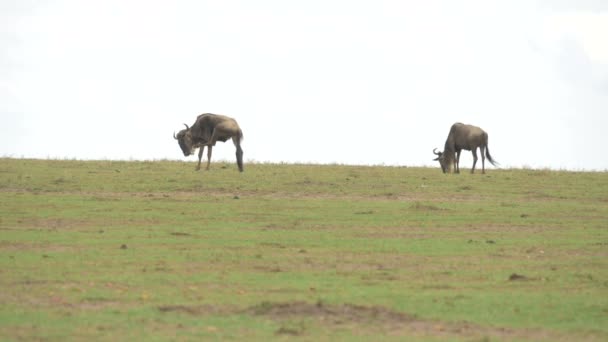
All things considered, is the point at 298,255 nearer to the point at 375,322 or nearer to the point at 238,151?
the point at 375,322

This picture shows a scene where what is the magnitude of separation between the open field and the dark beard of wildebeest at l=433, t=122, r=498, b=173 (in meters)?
4.06

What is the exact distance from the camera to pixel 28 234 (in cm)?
2033

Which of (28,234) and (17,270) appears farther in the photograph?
(28,234)

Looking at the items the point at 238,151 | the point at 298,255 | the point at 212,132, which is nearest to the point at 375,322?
the point at 298,255

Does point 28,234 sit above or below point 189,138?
below

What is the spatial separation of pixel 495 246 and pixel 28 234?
7.54 m

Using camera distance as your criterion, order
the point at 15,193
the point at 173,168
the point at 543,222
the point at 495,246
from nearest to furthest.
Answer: the point at 495,246 < the point at 543,222 < the point at 15,193 < the point at 173,168

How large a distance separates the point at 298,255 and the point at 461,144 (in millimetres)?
18890

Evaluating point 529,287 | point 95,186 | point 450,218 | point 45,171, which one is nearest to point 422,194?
point 450,218

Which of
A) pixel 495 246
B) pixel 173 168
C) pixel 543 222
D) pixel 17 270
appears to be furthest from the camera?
pixel 173 168

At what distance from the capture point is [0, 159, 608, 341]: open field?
13.2 metres

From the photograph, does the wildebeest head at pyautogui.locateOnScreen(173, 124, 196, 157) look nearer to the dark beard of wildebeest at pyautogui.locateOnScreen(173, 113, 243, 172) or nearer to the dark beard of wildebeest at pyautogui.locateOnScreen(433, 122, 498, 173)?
the dark beard of wildebeest at pyautogui.locateOnScreen(173, 113, 243, 172)

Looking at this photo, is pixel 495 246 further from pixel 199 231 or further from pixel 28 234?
pixel 28 234

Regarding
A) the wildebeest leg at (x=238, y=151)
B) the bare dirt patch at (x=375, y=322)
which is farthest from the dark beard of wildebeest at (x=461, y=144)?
the bare dirt patch at (x=375, y=322)
